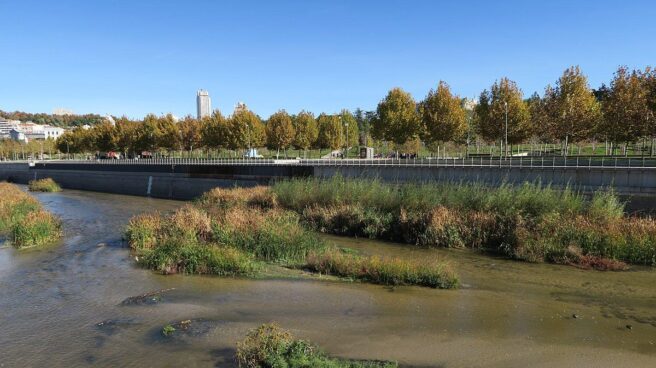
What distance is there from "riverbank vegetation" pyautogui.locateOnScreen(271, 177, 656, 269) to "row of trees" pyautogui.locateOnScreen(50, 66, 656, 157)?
2245 cm

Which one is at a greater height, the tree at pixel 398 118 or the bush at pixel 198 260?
the tree at pixel 398 118

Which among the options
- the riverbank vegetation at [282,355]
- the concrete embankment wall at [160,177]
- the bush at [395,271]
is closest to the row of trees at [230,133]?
the concrete embankment wall at [160,177]

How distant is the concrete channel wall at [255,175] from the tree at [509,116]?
910 inches

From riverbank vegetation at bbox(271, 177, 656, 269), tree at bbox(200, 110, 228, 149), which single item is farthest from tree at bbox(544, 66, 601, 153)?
tree at bbox(200, 110, 228, 149)

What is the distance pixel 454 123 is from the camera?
185ft

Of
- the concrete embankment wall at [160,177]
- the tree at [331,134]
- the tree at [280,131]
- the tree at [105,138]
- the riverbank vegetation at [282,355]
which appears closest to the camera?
the riverbank vegetation at [282,355]

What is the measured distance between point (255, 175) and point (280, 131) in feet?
112

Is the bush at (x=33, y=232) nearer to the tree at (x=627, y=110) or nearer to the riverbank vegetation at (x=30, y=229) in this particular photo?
the riverbank vegetation at (x=30, y=229)

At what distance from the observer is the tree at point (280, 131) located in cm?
7694

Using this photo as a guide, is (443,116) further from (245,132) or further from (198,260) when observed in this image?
(198,260)

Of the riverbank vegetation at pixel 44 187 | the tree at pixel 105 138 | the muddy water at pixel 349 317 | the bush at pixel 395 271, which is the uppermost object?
the tree at pixel 105 138

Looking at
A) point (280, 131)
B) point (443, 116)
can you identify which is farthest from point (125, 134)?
point (443, 116)

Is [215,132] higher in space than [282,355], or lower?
higher

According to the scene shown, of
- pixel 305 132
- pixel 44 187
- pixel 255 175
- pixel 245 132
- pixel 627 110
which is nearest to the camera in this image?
pixel 627 110
